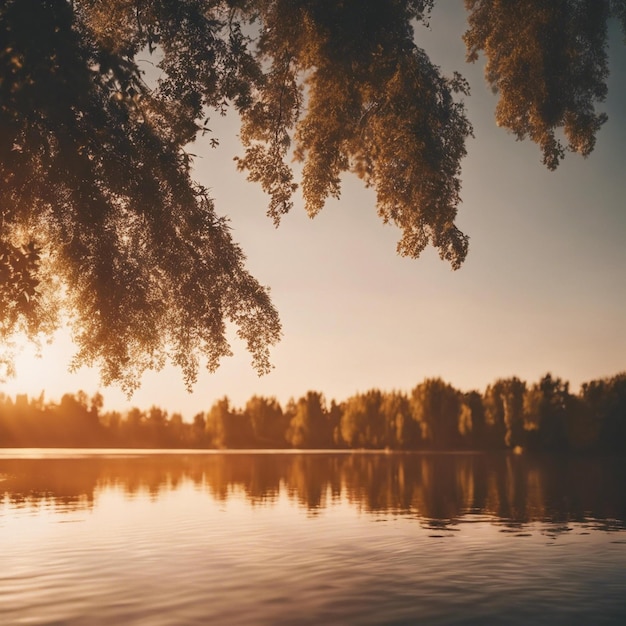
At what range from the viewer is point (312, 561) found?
19328 mm

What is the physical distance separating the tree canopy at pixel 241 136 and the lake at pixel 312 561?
477 cm

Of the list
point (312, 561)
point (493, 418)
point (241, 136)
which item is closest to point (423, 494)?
point (312, 561)

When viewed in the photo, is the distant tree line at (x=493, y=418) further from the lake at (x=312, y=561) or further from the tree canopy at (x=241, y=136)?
the tree canopy at (x=241, y=136)

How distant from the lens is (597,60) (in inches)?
564

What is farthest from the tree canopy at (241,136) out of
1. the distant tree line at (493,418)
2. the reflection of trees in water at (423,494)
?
the distant tree line at (493,418)

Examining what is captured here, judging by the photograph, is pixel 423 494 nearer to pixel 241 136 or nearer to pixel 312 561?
pixel 312 561

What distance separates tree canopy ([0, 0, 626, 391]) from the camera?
13.6 meters

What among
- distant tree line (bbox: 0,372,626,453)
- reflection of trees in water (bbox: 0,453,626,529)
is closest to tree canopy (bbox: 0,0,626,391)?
reflection of trees in water (bbox: 0,453,626,529)

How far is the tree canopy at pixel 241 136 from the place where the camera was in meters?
13.6

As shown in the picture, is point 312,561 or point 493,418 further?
point 493,418

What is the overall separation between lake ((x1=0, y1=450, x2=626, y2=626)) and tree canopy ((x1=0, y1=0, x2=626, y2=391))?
4768 millimetres

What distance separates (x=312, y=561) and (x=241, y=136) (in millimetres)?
11487

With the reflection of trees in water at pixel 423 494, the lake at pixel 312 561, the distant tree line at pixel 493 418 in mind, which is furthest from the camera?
the distant tree line at pixel 493 418

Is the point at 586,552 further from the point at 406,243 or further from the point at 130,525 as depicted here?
the point at 130,525
